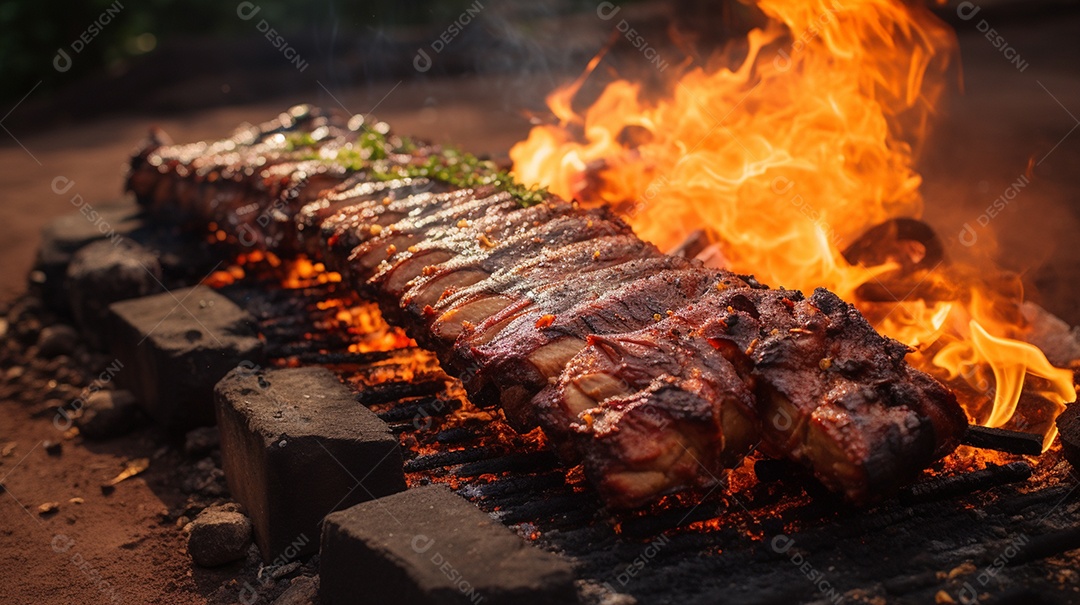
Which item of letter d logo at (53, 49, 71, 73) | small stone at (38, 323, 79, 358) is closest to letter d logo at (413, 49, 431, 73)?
letter d logo at (53, 49, 71, 73)

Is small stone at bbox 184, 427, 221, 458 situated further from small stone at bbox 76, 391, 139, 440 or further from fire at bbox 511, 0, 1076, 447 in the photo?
Answer: fire at bbox 511, 0, 1076, 447

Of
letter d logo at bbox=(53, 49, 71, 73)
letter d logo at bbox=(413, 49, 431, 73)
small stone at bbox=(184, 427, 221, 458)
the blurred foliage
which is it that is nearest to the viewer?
small stone at bbox=(184, 427, 221, 458)

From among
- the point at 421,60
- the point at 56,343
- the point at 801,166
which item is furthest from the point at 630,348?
the point at 421,60

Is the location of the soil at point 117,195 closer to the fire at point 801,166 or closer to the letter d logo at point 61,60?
the fire at point 801,166

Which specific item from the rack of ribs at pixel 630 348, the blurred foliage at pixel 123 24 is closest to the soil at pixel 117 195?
the rack of ribs at pixel 630 348

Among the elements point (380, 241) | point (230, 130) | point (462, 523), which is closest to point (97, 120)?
point (230, 130)

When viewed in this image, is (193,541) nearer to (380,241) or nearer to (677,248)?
(380,241)

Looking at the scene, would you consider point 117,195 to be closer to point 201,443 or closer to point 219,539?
point 201,443
